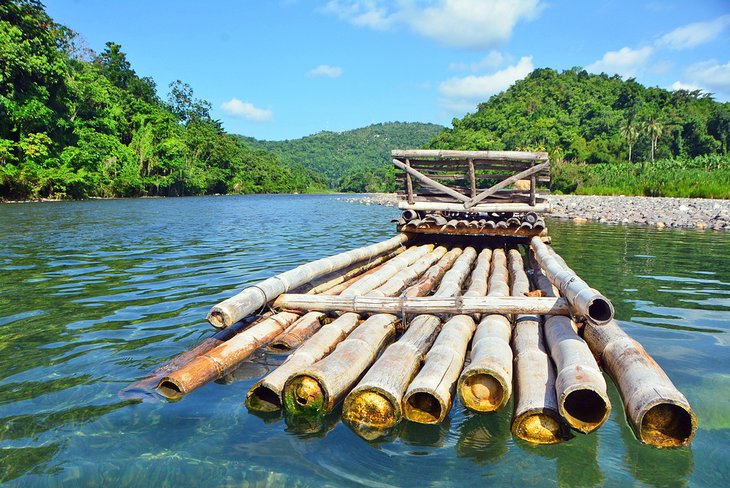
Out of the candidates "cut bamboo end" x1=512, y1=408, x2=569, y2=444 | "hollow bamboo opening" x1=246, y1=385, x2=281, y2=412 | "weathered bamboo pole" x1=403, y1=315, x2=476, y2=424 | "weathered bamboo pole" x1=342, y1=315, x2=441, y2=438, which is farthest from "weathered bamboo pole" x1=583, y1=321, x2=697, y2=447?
"hollow bamboo opening" x1=246, y1=385, x2=281, y2=412

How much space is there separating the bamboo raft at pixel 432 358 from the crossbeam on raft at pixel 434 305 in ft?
0.04

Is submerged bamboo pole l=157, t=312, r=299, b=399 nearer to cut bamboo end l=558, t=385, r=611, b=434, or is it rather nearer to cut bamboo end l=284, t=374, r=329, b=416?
cut bamboo end l=284, t=374, r=329, b=416

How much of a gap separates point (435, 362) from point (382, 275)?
11.2 feet

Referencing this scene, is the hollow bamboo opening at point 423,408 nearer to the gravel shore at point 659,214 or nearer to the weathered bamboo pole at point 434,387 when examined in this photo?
the weathered bamboo pole at point 434,387

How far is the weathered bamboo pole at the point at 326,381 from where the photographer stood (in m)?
3.52

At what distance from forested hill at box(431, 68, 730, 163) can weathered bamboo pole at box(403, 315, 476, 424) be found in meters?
60.8

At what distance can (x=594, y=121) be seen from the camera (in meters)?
81.1

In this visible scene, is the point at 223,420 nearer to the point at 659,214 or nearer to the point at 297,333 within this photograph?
the point at 297,333

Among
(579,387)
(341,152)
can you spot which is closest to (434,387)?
(579,387)

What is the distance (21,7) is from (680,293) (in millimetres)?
47160

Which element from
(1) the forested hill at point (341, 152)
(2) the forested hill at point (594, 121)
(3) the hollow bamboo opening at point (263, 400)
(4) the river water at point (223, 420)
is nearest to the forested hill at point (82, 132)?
(4) the river water at point (223, 420)

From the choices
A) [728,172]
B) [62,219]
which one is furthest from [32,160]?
[728,172]

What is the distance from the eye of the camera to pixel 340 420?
362 cm

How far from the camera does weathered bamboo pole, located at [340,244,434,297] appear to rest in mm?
6214
